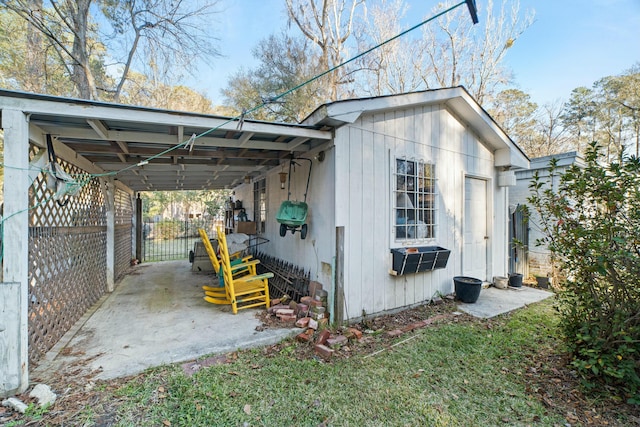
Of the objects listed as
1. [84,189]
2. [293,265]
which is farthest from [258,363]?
[84,189]

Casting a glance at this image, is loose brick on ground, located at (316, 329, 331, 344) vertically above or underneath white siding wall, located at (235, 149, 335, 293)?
underneath

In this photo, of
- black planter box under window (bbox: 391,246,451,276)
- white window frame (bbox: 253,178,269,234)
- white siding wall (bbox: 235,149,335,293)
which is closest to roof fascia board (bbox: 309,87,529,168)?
white siding wall (bbox: 235,149,335,293)

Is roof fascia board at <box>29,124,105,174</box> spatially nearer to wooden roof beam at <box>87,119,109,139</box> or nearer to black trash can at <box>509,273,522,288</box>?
wooden roof beam at <box>87,119,109,139</box>

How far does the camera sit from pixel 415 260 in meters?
4.02

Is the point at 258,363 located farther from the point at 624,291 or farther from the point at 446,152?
the point at 446,152

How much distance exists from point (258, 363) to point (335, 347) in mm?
840

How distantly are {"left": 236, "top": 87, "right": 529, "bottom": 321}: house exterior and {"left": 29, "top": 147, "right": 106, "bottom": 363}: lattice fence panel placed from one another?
2998 mm

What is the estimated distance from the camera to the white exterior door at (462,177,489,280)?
5.41 m

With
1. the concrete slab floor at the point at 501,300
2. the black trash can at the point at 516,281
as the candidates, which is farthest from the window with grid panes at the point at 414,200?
the black trash can at the point at 516,281

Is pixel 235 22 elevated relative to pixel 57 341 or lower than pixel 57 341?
elevated

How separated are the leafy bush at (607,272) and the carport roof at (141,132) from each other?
2675mm

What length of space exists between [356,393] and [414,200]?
117 inches

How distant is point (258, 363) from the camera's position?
2756mm

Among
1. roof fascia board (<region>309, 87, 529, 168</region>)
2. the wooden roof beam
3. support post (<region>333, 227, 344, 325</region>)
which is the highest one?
roof fascia board (<region>309, 87, 529, 168</region>)
